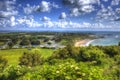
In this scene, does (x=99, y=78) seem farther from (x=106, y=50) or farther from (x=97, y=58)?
(x=106, y=50)

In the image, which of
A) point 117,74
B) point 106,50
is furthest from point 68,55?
point 117,74

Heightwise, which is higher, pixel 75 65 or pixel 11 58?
pixel 75 65

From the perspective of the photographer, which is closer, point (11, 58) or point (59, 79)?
point (59, 79)

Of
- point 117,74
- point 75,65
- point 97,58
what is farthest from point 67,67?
point 97,58

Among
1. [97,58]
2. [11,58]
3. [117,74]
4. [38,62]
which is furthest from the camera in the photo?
[11,58]

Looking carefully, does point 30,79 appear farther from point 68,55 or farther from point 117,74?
point 68,55

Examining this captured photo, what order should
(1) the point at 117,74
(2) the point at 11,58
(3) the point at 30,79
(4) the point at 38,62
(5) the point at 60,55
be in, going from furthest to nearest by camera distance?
(2) the point at 11,58 < (4) the point at 38,62 < (5) the point at 60,55 < (1) the point at 117,74 < (3) the point at 30,79

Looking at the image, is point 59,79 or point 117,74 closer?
point 59,79

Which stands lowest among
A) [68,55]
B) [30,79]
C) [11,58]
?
[11,58]

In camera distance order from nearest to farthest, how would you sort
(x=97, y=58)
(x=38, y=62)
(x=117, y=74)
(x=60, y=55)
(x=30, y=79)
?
1. (x=30, y=79)
2. (x=117, y=74)
3. (x=97, y=58)
4. (x=60, y=55)
5. (x=38, y=62)
